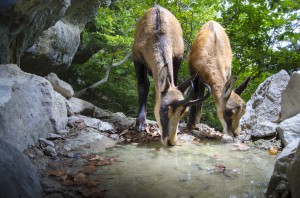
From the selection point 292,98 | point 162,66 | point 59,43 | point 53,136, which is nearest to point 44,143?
point 53,136

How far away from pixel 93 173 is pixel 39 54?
5.03 meters

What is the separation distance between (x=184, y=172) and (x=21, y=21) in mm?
3527

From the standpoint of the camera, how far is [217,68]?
6250 millimetres

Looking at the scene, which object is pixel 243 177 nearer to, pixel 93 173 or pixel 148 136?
pixel 93 173

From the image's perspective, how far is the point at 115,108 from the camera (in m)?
11.9

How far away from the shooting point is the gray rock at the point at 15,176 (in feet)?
7.07

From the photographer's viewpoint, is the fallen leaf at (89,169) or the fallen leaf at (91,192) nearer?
the fallen leaf at (91,192)

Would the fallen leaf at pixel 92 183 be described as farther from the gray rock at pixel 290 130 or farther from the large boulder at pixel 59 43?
the large boulder at pixel 59 43

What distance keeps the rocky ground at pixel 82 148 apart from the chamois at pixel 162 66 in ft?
1.91

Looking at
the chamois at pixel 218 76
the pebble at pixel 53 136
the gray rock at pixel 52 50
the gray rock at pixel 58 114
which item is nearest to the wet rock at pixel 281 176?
the chamois at pixel 218 76

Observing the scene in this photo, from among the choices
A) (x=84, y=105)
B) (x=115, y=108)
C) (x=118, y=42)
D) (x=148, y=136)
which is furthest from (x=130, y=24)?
(x=148, y=136)

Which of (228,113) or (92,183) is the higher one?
(228,113)

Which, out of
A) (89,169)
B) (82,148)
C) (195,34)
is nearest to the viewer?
(89,169)

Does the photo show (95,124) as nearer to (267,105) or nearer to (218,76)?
(218,76)
